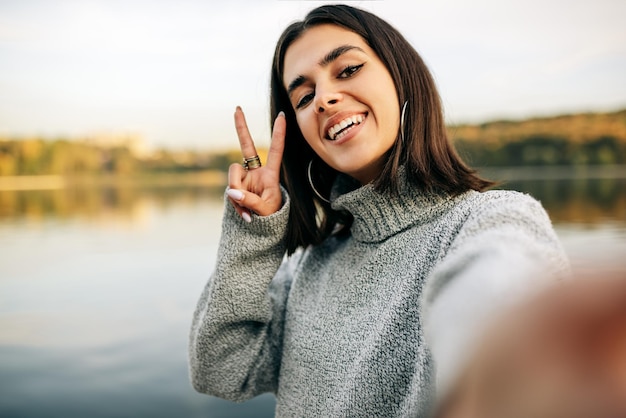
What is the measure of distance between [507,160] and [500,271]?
85.8 feet

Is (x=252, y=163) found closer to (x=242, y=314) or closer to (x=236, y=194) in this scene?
(x=236, y=194)

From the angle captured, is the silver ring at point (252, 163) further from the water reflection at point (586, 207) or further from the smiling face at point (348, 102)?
the water reflection at point (586, 207)

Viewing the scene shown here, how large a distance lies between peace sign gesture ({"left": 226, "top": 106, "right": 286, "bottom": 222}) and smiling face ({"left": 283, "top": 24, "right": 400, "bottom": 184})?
17cm

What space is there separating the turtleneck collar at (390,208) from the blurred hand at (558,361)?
89 centimetres

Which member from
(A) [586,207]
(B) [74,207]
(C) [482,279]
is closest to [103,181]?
(B) [74,207]

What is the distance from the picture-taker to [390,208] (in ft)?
4.33

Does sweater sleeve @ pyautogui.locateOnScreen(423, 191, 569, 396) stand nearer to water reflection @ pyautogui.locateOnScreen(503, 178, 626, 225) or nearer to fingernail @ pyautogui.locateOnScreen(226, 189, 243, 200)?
fingernail @ pyautogui.locateOnScreen(226, 189, 243, 200)

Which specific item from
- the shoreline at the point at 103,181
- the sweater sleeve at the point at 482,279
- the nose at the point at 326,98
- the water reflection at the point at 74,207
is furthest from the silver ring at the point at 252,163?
the shoreline at the point at 103,181

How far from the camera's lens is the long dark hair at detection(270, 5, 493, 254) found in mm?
1303

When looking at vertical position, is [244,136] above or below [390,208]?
above

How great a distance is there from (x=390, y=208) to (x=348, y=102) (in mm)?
297

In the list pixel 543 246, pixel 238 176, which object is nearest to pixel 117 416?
pixel 238 176

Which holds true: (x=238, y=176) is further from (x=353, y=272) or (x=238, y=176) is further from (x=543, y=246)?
(x=543, y=246)

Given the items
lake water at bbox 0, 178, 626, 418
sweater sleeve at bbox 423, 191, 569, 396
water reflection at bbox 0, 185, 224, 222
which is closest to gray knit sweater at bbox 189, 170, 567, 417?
sweater sleeve at bbox 423, 191, 569, 396
